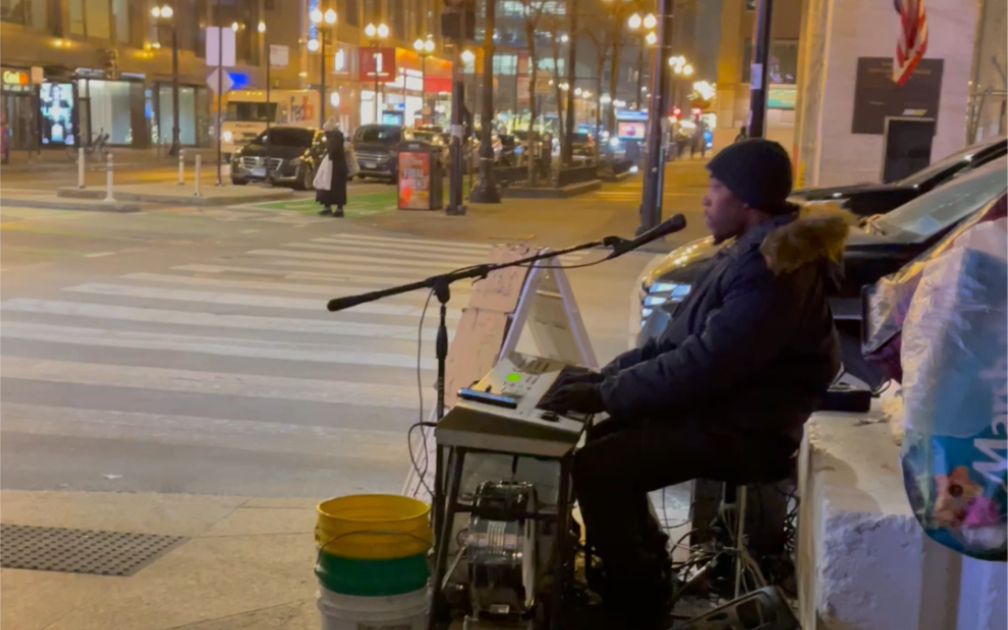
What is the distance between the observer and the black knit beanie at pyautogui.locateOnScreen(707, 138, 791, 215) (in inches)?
138

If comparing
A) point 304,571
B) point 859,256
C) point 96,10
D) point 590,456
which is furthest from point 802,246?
point 96,10

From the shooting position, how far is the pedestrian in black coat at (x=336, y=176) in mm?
20734

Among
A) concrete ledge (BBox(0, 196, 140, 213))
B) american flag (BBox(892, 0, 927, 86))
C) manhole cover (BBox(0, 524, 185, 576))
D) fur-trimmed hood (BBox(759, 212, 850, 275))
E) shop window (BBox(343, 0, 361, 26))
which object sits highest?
shop window (BBox(343, 0, 361, 26))

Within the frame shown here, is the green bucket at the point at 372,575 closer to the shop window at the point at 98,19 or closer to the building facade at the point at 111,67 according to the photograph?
the building facade at the point at 111,67

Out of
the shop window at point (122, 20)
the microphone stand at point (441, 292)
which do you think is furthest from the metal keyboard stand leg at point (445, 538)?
the shop window at point (122, 20)

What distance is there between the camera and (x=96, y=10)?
162 ft

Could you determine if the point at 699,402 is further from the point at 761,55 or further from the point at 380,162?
the point at 380,162

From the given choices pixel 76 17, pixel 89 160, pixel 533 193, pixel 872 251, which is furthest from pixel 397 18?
pixel 872 251

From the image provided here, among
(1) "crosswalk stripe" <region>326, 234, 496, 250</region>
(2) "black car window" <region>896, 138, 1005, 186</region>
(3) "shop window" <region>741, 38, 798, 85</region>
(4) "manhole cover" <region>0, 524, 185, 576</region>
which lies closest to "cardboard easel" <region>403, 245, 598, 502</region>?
(4) "manhole cover" <region>0, 524, 185, 576</region>

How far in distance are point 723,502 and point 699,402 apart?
4.23 ft

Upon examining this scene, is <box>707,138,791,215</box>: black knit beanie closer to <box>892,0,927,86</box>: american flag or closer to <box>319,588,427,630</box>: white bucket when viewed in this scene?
<box>319,588,427,630</box>: white bucket

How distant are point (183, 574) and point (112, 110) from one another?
51925 millimetres

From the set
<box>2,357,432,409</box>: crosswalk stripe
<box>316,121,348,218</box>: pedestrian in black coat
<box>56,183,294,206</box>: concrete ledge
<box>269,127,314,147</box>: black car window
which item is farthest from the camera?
<box>269,127,314,147</box>: black car window

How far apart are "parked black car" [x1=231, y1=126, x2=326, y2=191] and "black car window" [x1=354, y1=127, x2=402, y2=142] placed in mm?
5469
